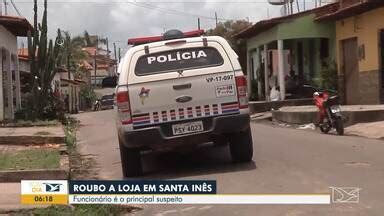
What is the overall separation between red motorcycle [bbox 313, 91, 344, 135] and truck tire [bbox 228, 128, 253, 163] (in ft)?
19.2

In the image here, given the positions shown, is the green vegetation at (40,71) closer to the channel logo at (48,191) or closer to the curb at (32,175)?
the curb at (32,175)

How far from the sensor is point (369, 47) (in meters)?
22.7

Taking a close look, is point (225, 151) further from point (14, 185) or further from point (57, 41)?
point (57, 41)

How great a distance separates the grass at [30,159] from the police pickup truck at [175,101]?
152 cm

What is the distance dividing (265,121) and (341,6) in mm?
5826

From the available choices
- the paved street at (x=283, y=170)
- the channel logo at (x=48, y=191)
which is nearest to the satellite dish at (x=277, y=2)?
the paved street at (x=283, y=170)

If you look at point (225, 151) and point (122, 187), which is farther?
point (225, 151)

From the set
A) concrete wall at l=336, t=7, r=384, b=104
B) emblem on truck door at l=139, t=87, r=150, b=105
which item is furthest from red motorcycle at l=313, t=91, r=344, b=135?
emblem on truck door at l=139, t=87, r=150, b=105

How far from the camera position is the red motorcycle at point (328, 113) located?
1623cm

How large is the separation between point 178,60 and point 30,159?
3470 mm

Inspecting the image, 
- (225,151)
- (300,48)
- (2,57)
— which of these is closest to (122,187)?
(225,151)

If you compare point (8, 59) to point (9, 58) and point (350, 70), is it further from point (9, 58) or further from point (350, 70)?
point (350, 70)

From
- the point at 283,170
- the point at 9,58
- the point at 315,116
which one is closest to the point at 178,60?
the point at 283,170

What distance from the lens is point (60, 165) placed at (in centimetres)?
1098
